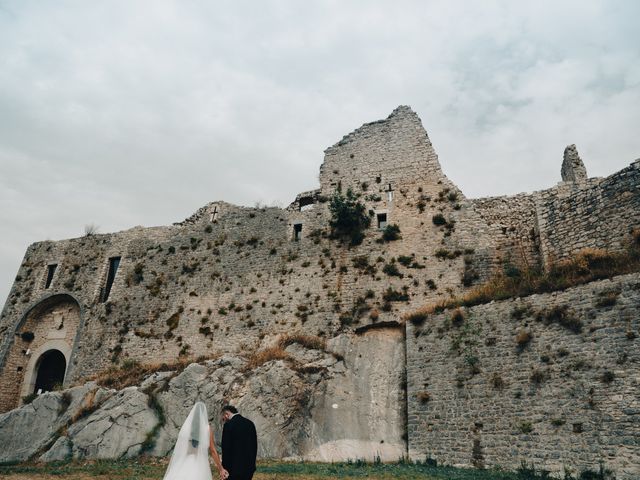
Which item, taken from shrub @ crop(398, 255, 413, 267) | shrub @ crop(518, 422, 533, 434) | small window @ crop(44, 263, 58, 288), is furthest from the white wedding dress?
small window @ crop(44, 263, 58, 288)

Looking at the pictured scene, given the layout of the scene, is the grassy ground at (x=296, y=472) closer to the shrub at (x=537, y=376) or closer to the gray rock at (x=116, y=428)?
the gray rock at (x=116, y=428)

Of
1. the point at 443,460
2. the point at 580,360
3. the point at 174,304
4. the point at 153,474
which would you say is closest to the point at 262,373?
the point at 153,474

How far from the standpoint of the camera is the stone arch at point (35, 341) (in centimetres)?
2545

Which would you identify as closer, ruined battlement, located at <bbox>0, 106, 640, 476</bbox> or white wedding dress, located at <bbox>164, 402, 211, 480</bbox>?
white wedding dress, located at <bbox>164, 402, 211, 480</bbox>

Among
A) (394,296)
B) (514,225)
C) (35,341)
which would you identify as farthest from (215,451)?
(35,341)

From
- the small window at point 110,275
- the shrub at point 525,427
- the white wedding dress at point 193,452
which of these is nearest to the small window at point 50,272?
the small window at point 110,275

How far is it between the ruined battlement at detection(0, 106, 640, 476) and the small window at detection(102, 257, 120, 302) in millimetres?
78

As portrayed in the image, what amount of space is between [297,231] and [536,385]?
13.1 metres

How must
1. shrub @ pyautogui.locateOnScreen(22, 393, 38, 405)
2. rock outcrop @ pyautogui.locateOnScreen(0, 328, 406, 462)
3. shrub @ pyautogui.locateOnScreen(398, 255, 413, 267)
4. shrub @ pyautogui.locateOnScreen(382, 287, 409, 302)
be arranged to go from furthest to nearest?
shrub @ pyautogui.locateOnScreen(22, 393, 38, 405)
shrub @ pyautogui.locateOnScreen(398, 255, 413, 267)
shrub @ pyautogui.locateOnScreen(382, 287, 409, 302)
rock outcrop @ pyautogui.locateOnScreen(0, 328, 406, 462)

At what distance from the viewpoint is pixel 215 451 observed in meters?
6.69

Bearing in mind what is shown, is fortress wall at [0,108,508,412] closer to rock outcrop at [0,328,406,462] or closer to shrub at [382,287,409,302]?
shrub at [382,287,409,302]

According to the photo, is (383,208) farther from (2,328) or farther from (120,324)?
(2,328)

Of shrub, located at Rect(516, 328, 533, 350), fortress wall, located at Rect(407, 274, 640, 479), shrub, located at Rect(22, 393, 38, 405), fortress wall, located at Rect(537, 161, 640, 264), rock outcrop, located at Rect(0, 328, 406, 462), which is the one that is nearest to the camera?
fortress wall, located at Rect(407, 274, 640, 479)

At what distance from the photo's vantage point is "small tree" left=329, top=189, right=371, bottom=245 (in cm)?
2102
